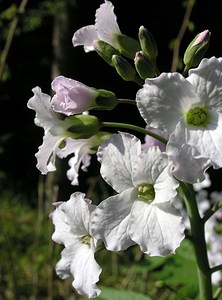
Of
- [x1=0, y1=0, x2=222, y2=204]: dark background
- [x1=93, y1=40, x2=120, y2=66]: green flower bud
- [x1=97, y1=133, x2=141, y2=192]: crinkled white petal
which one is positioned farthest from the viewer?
[x1=0, y1=0, x2=222, y2=204]: dark background

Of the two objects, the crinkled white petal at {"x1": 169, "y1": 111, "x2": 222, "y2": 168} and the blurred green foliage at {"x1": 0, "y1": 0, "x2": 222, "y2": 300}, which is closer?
the crinkled white petal at {"x1": 169, "y1": 111, "x2": 222, "y2": 168}

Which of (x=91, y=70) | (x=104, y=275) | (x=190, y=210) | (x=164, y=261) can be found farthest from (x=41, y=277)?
(x=91, y=70)

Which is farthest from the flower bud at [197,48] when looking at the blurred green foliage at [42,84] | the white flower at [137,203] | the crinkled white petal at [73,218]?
the blurred green foliage at [42,84]

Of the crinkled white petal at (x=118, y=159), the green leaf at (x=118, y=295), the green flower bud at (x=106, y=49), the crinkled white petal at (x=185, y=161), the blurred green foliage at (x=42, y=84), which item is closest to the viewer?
the crinkled white petal at (x=185, y=161)

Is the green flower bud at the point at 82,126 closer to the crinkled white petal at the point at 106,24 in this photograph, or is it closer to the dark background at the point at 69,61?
the crinkled white petal at the point at 106,24

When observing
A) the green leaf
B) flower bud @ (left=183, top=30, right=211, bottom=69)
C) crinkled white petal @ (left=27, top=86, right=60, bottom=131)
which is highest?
flower bud @ (left=183, top=30, right=211, bottom=69)

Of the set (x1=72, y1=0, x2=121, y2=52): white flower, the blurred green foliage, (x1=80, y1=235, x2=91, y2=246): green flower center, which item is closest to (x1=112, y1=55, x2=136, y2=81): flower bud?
(x1=72, y1=0, x2=121, y2=52): white flower

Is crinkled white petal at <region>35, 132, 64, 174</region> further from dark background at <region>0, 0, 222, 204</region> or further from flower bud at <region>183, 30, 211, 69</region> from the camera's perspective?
dark background at <region>0, 0, 222, 204</region>

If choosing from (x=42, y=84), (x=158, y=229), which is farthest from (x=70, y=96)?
(x=42, y=84)
